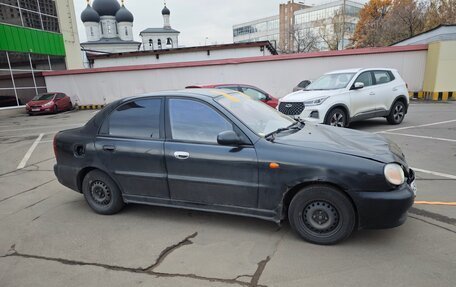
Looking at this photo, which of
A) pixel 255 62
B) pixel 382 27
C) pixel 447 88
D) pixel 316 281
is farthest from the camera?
pixel 382 27

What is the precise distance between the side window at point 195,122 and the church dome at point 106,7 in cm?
6832

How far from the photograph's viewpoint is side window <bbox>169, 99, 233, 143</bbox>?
358 centimetres

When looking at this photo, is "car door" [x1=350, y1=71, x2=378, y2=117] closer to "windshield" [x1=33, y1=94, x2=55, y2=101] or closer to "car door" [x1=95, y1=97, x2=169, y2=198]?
"car door" [x1=95, y1=97, x2=169, y2=198]

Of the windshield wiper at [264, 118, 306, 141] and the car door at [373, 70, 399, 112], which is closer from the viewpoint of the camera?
the windshield wiper at [264, 118, 306, 141]

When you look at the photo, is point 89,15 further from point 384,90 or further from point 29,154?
point 384,90

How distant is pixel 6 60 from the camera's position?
2112 cm

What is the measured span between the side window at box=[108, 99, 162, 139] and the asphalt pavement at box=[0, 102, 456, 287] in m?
1.11

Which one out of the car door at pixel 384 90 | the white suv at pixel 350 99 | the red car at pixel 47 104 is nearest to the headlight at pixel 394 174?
the white suv at pixel 350 99

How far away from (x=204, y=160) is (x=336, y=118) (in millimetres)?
5634

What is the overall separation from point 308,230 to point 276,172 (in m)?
0.70

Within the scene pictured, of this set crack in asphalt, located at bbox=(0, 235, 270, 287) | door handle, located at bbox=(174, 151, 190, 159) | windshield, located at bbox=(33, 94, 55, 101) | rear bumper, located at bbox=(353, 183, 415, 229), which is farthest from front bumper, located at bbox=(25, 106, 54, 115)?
rear bumper, located at bbox=(353, 183, 415, 229)

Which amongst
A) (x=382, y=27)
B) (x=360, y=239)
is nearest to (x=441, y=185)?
(x=360, y=239)

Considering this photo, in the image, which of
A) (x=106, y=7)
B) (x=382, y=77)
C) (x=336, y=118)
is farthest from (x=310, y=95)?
(x=106, y=7)

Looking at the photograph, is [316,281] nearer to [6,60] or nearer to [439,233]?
[439,233]
